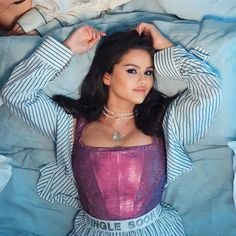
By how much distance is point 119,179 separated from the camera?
1170mm

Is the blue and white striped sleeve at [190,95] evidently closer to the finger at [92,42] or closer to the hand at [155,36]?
the hand at [155,36]

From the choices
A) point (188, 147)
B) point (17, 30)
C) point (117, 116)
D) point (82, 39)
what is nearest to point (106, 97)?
point (117, 116)

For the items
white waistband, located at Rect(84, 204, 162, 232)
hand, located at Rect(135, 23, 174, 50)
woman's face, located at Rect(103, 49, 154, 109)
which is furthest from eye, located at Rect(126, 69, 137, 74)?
white waistband, located at Rect(84, 204, 162, 232)

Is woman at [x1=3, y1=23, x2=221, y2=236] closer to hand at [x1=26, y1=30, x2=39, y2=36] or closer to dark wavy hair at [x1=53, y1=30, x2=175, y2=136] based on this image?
dark wavy hair at [x1=53, y1=30, x2=175, y2=136]

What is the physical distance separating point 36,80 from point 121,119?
0.25 metres

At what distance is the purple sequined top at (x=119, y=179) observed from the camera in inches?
46.1

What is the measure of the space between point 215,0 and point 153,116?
0.39 m

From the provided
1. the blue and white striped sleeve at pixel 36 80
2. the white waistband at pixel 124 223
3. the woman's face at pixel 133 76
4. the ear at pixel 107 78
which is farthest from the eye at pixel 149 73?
the white waistband at pixel 124 223

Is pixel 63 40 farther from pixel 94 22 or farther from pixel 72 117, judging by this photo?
pixel 72 117

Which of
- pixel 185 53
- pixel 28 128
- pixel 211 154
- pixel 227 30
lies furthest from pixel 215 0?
pixel 28 128

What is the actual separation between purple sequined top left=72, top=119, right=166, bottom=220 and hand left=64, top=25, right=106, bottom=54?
27 centimetres

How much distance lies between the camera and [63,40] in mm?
1298

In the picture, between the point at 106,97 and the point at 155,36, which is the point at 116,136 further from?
the point at 155,36

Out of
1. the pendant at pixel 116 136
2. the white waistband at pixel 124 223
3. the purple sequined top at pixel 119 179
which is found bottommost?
the white waistband at pixel 124 223
